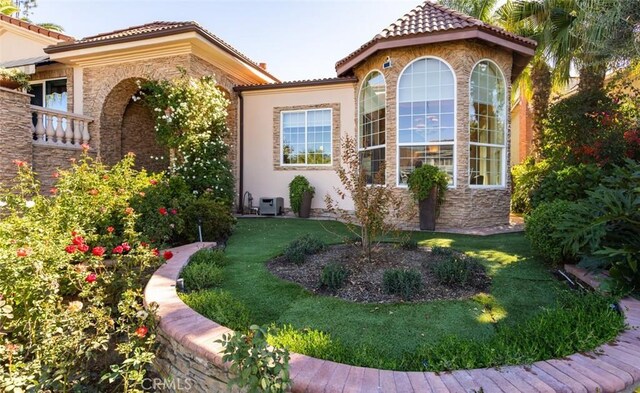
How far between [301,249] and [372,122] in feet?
21.1

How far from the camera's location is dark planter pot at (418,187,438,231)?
29.1ft

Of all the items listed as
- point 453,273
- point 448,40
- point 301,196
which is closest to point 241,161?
point 301,196

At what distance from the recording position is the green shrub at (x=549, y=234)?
4926 mm

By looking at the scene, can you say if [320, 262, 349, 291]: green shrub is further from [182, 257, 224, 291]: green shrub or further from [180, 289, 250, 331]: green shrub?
[182, 257, 224, 291]: green shrub

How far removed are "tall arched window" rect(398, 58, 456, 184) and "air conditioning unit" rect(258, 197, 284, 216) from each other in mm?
4438

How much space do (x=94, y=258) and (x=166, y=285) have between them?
953mm

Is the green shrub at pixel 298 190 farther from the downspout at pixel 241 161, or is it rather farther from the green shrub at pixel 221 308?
the green shrub at pixel 221 308

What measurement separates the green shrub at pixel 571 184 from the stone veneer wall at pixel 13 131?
11.7 meters

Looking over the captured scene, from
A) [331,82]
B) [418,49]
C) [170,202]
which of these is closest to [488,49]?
[418,49]

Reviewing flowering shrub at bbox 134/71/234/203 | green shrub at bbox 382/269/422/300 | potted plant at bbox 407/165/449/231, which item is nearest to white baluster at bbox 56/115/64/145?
flowering shrub at bbox 134/71/234/203

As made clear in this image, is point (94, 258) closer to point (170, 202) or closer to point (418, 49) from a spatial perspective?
point (170, 202)

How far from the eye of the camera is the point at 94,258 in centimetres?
410

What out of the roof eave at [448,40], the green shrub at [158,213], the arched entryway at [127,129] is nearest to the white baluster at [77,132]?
the arched entryway at [127,129]

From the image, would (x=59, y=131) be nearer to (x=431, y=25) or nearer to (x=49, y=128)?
(x=49, y=128)
